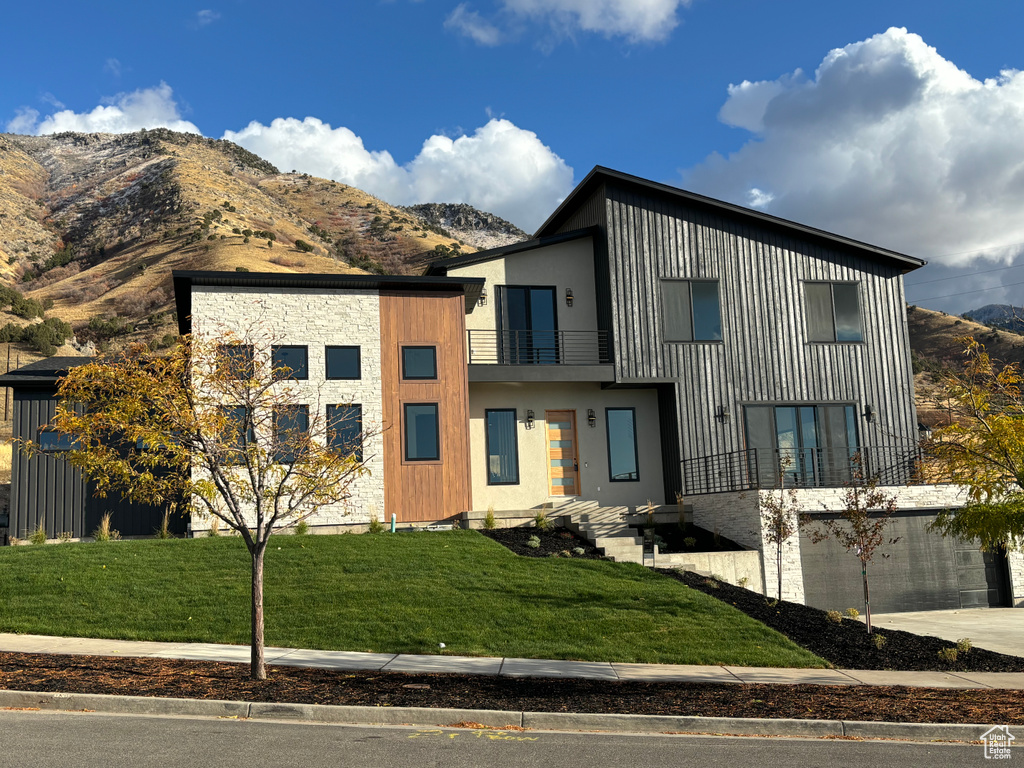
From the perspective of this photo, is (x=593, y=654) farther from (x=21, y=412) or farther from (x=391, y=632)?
(x=21, y=412)

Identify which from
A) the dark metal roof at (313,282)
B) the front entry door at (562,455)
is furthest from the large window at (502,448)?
the dark metal roof at (313,282)

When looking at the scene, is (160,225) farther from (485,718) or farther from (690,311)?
(485,718)

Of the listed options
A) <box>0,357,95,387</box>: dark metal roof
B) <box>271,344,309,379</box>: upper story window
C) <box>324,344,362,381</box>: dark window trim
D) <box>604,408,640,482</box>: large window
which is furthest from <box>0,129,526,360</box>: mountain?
<box>604,408,640,482</box>: large window

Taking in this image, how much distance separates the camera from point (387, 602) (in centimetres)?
1395

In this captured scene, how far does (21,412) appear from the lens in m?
20.2

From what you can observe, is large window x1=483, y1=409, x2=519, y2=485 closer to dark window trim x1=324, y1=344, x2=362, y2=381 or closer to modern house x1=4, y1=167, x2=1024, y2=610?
modern house x1=4, y1=167, x2=1024, y2=610

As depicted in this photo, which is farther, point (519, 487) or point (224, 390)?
point (519, 487)

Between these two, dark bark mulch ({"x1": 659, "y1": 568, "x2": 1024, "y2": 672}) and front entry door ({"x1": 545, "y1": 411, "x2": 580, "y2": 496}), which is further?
front entry door ({"x1": 545, "y1": 411, "x2": 580, "y2": 496})

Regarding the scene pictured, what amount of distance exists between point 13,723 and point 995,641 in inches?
579

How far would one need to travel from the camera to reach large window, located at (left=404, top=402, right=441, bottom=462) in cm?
2055

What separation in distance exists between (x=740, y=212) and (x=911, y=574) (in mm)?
10381

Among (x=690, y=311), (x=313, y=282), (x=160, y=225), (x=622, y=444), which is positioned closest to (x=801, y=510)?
(x=622, y=444)

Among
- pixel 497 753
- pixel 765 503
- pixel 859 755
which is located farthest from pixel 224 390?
pixel 765 503

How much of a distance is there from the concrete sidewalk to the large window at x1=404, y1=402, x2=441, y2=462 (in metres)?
8.72
